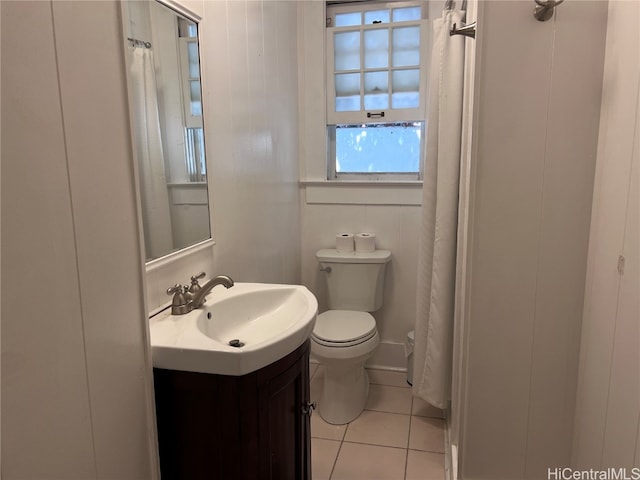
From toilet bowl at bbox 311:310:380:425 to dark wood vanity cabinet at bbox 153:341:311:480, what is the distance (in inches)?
35.4

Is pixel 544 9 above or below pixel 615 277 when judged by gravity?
above

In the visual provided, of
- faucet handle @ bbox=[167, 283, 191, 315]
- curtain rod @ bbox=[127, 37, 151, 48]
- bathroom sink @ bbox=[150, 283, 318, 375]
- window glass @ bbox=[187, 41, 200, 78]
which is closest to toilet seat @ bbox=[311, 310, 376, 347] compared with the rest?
bathroom sink @ bbox=[150, 283, 318, 375]

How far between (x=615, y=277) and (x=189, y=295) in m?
1.20

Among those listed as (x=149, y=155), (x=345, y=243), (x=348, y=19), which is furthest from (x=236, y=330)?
(x=348, y=19)

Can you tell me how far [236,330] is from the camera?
1.51 m

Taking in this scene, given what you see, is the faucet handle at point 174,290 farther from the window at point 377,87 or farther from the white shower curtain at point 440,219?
the window at point 377,87

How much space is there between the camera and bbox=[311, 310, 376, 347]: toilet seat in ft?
7.09

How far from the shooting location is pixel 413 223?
8.77ft

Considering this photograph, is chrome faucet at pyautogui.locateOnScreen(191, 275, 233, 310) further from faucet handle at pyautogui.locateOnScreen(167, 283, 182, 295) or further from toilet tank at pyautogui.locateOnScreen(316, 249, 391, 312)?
toilet tank at pyautogui.locateOnScreen(316, 249, 391, 312)

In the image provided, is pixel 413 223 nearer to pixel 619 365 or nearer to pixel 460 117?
pixel 460 117

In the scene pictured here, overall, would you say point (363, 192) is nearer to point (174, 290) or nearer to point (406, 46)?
point (406, 46)

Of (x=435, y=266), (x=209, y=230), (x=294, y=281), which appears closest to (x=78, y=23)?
(x=209, y=230)

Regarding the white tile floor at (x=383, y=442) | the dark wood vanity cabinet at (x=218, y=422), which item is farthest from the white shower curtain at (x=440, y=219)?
the dark wood vanity cabinet at (x=218, y=422)

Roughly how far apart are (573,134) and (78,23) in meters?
1.30
